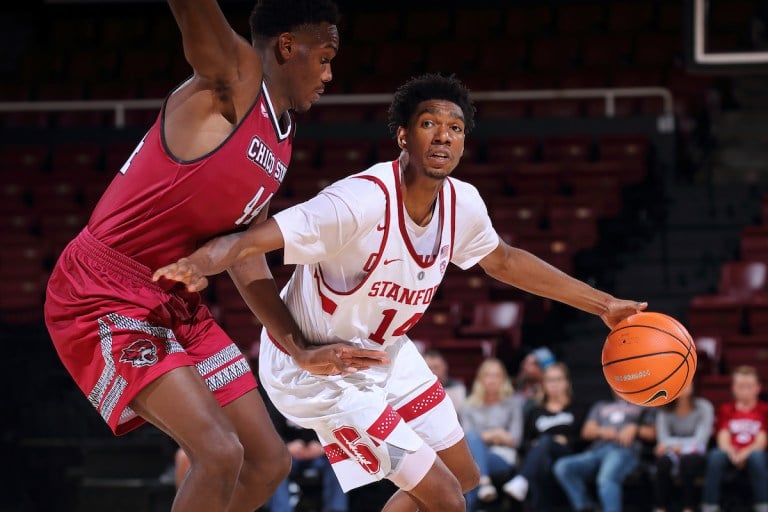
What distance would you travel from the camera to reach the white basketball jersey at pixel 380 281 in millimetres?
3996

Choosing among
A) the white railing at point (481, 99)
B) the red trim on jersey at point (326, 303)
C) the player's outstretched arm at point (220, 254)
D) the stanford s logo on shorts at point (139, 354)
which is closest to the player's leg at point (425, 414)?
the red trim on jersey at point (326, 303)

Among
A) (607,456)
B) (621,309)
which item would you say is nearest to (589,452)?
(607,456)

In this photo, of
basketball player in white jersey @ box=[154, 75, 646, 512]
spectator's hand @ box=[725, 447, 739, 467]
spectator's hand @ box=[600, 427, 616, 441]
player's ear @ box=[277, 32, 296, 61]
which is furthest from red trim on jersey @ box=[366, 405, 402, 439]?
spectator's hand @ box=[725, 447, 739, 467]

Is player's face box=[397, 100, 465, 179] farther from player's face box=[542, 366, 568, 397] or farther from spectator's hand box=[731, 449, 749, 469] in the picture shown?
spectator's hand box=[731, 449, 749, 469]

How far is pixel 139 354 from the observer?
3.52 m

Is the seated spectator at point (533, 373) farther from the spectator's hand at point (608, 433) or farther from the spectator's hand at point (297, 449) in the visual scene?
the spectator's hand at point (297, 449)

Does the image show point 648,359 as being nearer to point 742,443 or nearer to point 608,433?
point 608,433

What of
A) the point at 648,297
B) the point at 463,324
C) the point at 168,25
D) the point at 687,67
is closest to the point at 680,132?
the point at 648,297

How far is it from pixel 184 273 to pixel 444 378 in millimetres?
4811

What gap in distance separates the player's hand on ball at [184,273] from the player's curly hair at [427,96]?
1125mm

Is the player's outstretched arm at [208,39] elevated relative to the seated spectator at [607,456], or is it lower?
elevated

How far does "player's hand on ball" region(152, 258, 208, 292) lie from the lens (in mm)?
3281

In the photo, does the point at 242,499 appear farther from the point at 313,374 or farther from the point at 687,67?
the point at 687,67

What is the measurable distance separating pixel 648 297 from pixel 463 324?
1853mm
